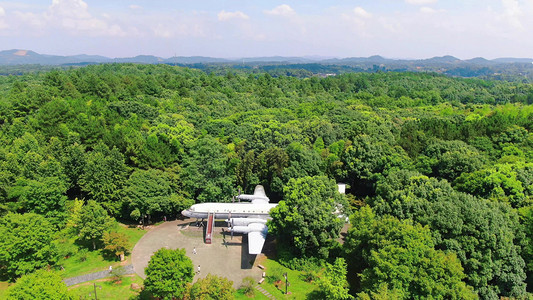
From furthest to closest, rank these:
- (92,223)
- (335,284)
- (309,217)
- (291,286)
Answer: (92,223) → (309,217) → (291,286) → (335,284)

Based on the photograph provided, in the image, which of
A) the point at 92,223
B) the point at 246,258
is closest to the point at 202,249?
the point at 246,258

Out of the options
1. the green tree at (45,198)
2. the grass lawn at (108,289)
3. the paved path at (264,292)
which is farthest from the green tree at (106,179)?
the paved path at (264,292)

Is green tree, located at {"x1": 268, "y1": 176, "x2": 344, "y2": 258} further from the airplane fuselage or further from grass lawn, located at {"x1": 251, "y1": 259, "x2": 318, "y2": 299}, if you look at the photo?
the airplane fuselage

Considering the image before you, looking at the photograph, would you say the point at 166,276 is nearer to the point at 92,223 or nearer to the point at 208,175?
the point at 92,223

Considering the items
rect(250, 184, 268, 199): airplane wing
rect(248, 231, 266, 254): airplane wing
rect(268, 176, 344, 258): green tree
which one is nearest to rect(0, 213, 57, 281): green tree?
rect(248, 231, 266, 254): airplane wing

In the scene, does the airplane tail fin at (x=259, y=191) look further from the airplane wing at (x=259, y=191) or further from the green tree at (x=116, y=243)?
Result: the green tree at (x=116, y=243)

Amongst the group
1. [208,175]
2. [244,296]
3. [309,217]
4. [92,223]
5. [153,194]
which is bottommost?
[244,296]

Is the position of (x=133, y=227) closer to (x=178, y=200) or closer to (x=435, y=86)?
(x=178, y=200)
